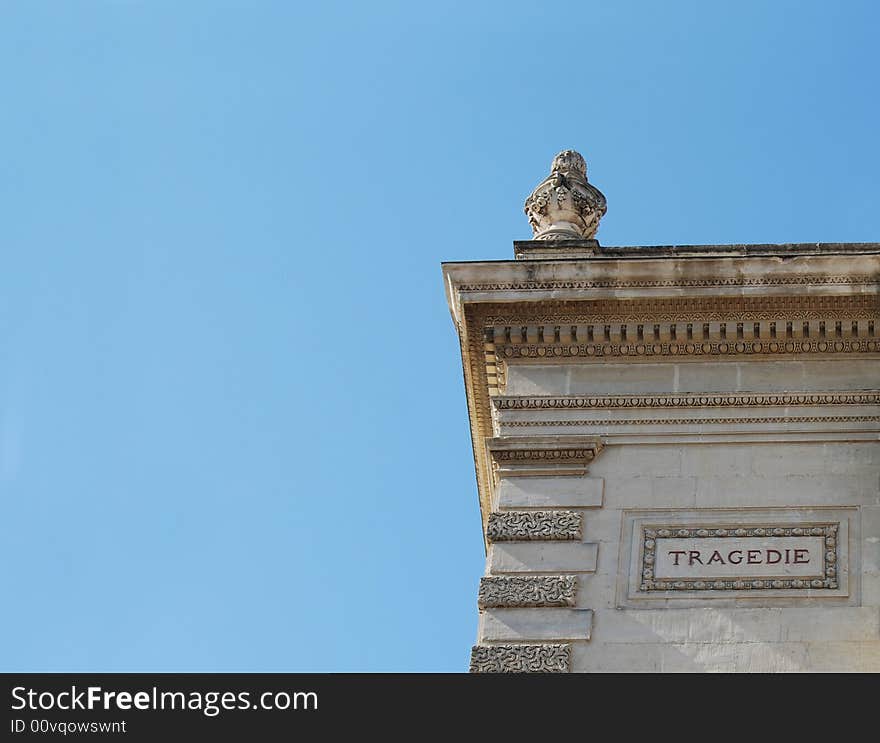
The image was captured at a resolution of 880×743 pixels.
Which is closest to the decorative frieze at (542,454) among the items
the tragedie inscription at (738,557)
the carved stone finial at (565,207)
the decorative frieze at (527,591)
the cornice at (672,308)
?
the cornice at (672,308)

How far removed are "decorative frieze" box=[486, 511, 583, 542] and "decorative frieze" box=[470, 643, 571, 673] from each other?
1.27 metres

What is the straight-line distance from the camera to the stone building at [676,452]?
60.2 feet

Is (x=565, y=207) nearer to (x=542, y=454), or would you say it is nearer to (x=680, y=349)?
(x=680, y=349)

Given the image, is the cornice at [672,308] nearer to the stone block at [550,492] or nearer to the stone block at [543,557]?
the stone block at [550,492]

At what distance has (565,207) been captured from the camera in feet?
73.6

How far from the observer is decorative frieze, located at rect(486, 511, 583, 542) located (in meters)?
19.2

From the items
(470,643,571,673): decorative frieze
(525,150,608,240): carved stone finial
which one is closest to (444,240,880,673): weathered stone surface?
(470,643,571,673): decorative frieze

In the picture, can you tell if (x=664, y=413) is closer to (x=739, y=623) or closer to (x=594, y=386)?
(x=594, y=386)

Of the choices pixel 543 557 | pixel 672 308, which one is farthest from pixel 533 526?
pixel 672 308
